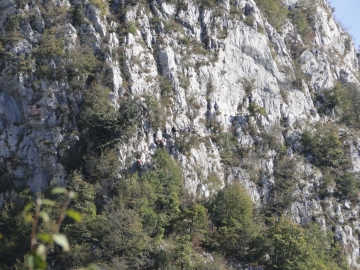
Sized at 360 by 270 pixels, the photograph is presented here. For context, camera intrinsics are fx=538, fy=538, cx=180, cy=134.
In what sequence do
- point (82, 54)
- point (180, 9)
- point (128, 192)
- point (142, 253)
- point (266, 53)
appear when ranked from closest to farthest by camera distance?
point (142, 253) < point (128, 192) < point (82, 54) < point (180, 9) < point (266, 53)

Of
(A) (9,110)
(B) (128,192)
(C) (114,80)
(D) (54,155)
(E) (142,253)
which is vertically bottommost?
(E) (142,253)

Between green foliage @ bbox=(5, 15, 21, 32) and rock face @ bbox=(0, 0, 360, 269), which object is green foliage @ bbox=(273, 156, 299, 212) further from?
green foliage @ bbox=(5, 15, 21, 32)

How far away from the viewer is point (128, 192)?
34.3 meters

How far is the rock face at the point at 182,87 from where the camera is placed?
37312mm

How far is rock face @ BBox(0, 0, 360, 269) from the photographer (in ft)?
122

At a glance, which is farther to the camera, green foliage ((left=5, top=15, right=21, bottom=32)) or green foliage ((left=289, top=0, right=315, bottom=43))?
green foliage ((left=289, top=0, right=315, bottom=43))

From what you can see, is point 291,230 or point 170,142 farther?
point 170,142

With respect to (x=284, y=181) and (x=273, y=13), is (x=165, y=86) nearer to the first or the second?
(x=284, y=181)

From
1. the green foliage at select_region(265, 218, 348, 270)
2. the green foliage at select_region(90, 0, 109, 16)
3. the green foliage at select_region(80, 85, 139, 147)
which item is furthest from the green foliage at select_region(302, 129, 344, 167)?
the green foliage at select_region(90, 0, 109, 16)

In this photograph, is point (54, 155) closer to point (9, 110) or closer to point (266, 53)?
point (9, 110)

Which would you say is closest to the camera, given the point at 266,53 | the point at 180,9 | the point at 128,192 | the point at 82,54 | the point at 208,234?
the point at 128,192

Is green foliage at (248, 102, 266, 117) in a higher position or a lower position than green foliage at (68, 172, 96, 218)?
higher

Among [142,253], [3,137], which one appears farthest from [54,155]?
[142,253]

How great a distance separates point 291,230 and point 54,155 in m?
16.8
